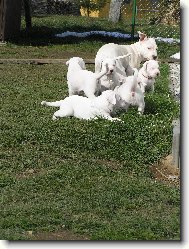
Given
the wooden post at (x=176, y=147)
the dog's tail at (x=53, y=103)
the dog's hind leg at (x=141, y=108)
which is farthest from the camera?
the dog's tail at (x=53, y=103)

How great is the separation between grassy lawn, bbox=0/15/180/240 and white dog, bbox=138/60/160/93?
273 millimetres

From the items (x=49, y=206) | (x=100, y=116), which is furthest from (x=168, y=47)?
(x=49, y=206)

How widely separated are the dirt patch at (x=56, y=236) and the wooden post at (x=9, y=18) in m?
14.8

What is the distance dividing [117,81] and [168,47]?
30.6 feet

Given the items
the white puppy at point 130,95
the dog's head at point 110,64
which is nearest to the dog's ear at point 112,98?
the white puppy at point 130,95

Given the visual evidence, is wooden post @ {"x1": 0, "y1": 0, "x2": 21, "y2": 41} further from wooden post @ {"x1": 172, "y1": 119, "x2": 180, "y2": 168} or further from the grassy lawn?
wooden post @ {"x1": 172, "y1": 119, "x2": 180, "y2": 168}

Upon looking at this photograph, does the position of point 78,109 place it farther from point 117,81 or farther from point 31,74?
point 31,74

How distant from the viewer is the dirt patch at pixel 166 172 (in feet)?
27.2

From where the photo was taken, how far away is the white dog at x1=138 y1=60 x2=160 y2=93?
1162 cm

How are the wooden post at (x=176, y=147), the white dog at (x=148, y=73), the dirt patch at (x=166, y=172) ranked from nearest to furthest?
1. the dirt patch at (x=166, y=172)
2. the wooden post at (x=176, y=147)
3. the white dog at (x=148, y=73)

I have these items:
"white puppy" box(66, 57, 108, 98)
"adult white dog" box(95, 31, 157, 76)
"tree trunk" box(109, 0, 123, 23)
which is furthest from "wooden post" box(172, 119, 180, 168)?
"tree trunk" box(109, 0, 123, 23)

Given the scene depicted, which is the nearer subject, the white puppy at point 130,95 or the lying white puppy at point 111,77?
the white puppy at point 130,95

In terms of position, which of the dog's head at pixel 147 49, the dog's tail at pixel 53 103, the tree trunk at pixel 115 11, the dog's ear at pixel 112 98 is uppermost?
the dog's head at pixel 147 49

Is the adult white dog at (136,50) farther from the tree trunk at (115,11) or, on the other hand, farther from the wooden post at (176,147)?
the tree trunk at (115,11)
